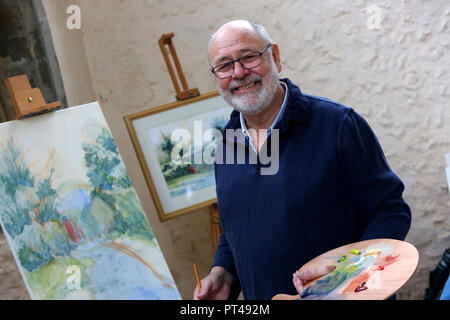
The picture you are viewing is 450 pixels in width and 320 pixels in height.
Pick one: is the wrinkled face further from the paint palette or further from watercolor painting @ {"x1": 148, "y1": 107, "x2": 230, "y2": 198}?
watercolor painting @ {"x1": 148, "y1": 107, "x2": 230, "y2": 198}

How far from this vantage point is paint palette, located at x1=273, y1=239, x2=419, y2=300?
4.00 ft

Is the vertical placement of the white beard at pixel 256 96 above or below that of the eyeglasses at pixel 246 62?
below

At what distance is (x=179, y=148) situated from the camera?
3154mm

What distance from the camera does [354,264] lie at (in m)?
1.42

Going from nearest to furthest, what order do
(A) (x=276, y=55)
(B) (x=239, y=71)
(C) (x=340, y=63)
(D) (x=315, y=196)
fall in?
(D) (x=315, y=196), (B) (x=239, y=71), (A) (x=276, y=55), (C) (x=340, y=63)

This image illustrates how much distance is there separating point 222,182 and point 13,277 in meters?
1.46

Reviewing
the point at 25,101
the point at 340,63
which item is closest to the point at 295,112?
the point at 25,101

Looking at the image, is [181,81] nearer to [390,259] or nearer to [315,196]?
[315,196]

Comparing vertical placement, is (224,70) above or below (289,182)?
above

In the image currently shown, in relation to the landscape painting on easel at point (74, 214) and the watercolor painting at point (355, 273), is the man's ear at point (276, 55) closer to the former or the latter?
the watercolor painting at point (355, 273)

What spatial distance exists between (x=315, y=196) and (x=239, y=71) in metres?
0.49

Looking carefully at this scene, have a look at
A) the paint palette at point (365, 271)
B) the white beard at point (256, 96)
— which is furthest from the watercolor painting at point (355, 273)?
the white beard at point (256, 96)

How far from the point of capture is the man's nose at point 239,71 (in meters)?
1.87

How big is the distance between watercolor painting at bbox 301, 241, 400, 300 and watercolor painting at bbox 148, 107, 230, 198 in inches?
68.4
